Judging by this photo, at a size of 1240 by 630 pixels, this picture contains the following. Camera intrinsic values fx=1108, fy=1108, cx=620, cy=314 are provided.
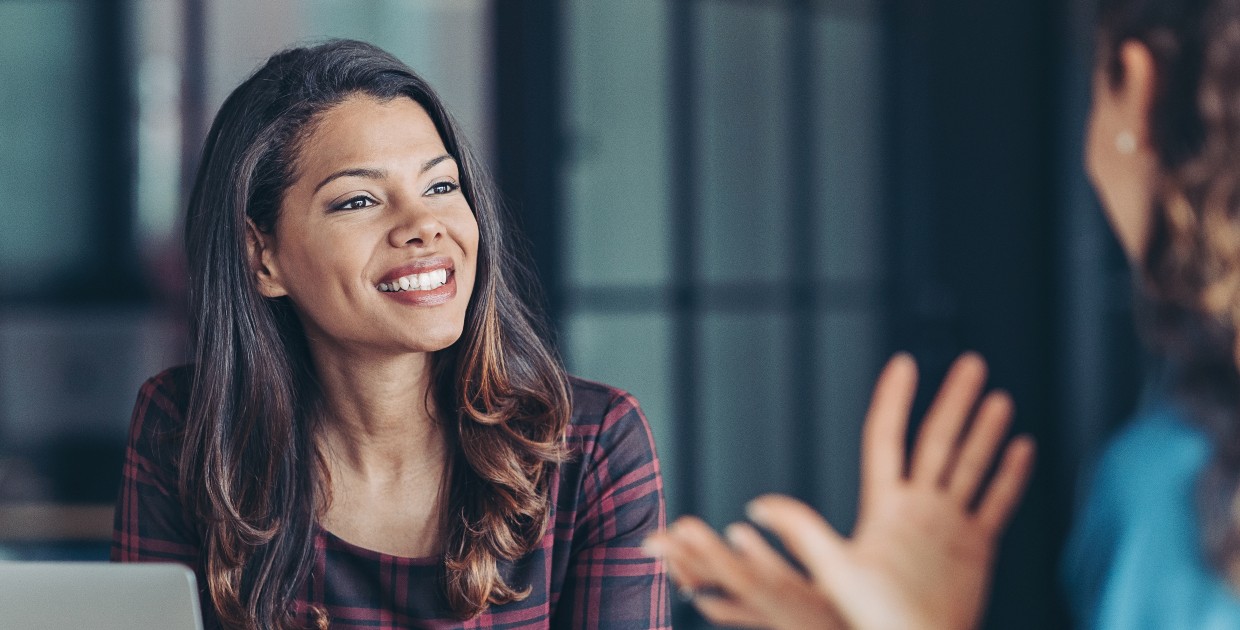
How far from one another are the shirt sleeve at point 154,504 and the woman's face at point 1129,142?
112 cm

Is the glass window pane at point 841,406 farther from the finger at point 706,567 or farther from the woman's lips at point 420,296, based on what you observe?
the woman's lips at point 420,296

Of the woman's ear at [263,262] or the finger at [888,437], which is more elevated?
the woman's ear at [263,262]

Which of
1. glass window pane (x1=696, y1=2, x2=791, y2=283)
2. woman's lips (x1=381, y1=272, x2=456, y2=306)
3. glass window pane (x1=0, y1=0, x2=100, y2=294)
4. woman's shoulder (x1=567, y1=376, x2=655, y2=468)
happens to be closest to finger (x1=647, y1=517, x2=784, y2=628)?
woman's shoulder (x1=567, y1=376, x2=655, y2=468)

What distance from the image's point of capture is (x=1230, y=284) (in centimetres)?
131

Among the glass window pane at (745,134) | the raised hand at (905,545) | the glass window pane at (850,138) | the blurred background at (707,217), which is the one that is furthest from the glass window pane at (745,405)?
the raised hand at (905,545)

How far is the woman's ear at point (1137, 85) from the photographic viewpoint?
1.29 meters

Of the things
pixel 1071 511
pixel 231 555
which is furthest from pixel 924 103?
pixel 231 555

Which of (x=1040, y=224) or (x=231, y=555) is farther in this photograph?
(x=1040, y=224)

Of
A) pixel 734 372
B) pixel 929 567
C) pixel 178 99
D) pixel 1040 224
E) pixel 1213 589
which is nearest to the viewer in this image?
pixel 1213 589

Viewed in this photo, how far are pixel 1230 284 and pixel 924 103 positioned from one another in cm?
104

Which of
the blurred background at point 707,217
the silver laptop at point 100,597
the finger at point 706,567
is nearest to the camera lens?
the silver laptop at point 100,597

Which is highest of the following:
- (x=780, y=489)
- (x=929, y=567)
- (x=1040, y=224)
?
(x=1040, y=224)

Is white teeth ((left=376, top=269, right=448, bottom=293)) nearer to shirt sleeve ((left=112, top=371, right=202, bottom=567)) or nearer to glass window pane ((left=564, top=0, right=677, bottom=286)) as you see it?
shirt sleeve ((left=112, top=371, right=202, bottom=567))

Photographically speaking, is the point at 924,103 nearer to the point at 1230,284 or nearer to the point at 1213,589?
the point at 1230,284
